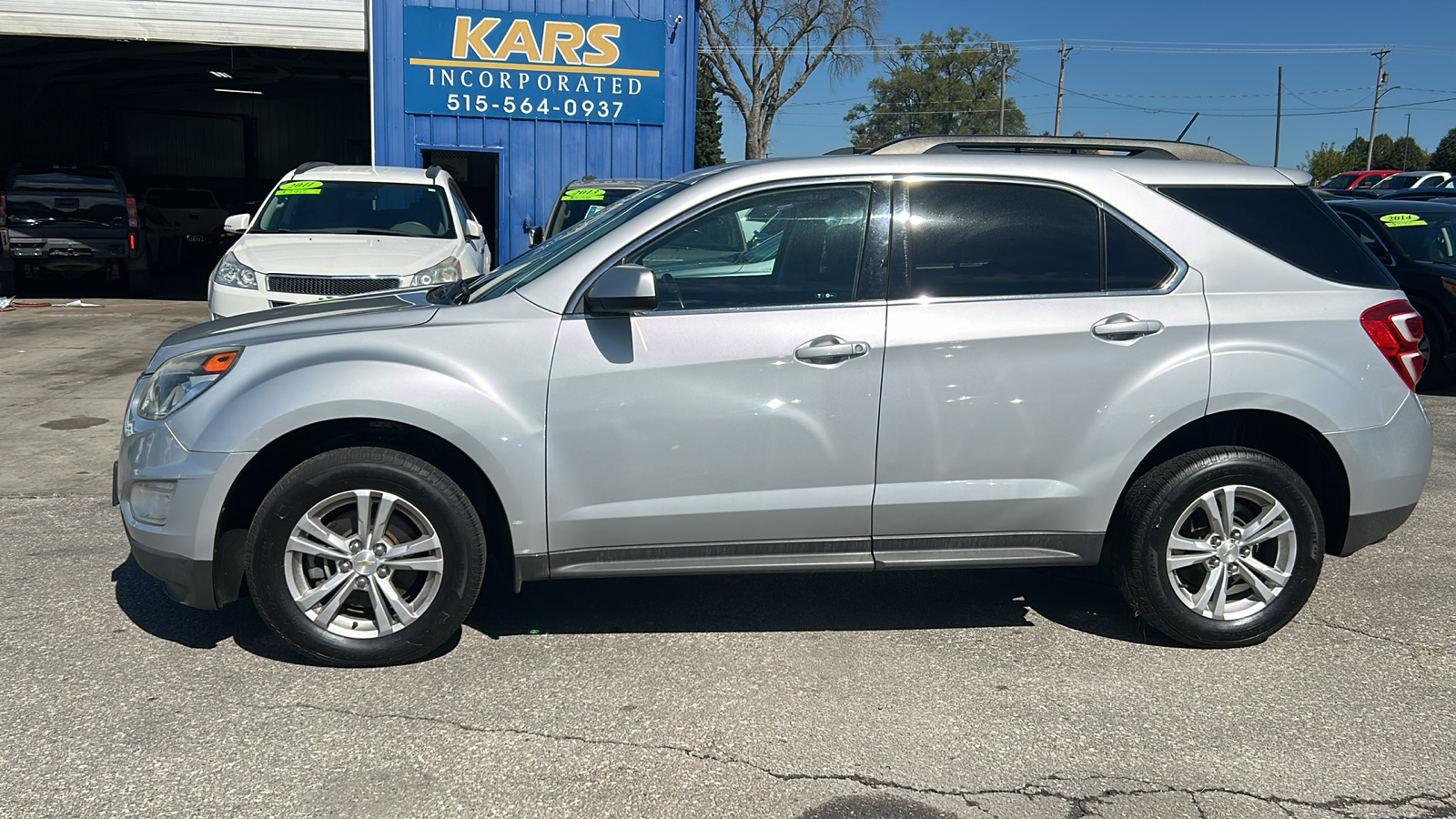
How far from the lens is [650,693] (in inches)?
153

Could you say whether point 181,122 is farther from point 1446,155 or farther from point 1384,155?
point 1384,155

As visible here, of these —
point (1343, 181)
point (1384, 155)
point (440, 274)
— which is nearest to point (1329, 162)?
point (1384, 155)

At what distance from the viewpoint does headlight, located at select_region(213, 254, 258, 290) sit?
851 cm

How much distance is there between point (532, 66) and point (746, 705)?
14.5m

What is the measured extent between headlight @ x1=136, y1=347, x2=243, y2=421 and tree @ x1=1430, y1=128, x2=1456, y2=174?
69.9 metres

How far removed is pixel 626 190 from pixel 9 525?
7878 mm

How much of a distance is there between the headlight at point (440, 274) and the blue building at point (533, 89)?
8.07 meters

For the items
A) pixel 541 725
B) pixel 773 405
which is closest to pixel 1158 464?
pixel 773 405

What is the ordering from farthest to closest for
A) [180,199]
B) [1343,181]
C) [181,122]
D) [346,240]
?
1. [1343,181]
2. [181,122]
3. [180,199]
4. [346,240]

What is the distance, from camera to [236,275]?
28.2 ft

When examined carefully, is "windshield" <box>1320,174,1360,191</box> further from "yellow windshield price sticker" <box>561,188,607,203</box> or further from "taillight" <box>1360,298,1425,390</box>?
"taillight" <box>1360,298,1425,390</box>

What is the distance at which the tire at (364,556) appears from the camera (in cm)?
390

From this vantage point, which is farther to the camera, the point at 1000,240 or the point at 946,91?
the point at 946,91

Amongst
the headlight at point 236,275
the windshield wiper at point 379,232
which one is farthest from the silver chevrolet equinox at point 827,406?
the windshield wiper at point 379,232
